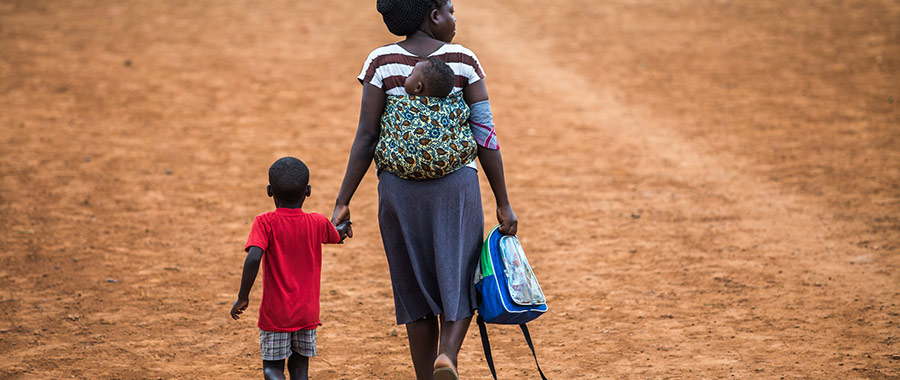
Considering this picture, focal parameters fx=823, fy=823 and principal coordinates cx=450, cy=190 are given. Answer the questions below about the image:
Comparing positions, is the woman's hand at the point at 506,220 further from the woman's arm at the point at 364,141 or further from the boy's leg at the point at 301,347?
the boy's leg at the point at 301,347

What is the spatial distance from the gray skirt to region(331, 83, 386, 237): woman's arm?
0.11m

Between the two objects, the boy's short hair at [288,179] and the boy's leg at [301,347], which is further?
the boy's leg at [301,347]

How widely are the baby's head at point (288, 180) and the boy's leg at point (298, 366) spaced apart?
0.70 meters

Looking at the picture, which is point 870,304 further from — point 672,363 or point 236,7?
point 236,7

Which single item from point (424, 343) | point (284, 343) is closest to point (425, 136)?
point (424, 343)

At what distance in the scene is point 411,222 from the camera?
11.0 feet

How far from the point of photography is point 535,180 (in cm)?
823

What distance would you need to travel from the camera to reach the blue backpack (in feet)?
11.1

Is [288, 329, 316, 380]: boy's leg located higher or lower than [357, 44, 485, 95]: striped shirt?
lower

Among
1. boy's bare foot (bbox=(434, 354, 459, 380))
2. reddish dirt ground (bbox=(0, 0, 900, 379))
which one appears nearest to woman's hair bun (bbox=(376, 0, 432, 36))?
boy's bare foot (bbox=(434, 354, 459, 380))

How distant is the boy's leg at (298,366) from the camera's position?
358 cm

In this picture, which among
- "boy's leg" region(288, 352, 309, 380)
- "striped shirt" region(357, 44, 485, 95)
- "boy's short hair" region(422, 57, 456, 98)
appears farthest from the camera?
"boy's leg" region(288, 352, 309, 380)

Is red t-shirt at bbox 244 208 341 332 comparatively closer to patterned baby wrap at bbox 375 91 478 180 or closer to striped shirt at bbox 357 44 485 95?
patterned baby wrap at bbox 375 91 478 180

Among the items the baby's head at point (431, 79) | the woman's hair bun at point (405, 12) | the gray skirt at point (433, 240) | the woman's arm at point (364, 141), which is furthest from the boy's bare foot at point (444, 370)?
the woman's hair bun at point (405, 12)
